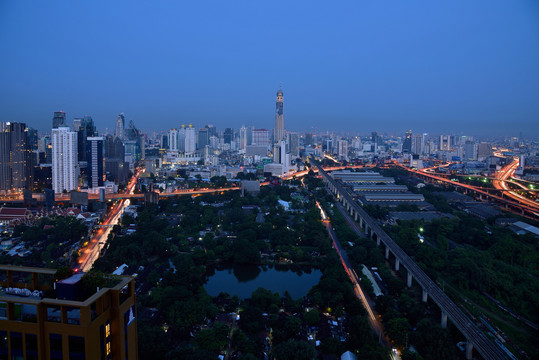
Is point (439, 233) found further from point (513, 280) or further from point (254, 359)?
point (254, 359)

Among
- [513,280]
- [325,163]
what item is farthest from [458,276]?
[325,163]

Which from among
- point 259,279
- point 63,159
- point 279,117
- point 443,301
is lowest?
point 259,279

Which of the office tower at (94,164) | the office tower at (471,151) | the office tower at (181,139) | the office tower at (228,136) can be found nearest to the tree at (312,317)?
the office tower at (94,164)

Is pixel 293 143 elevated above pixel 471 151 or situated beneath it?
elevated above

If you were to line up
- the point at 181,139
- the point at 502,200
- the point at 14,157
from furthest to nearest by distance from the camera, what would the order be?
the point at 181,139 → the point at 14,157 → the point at 502,200

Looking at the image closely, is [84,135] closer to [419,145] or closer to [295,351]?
[295,351]

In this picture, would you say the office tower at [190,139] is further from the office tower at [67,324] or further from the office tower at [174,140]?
the office tower at [67,324]

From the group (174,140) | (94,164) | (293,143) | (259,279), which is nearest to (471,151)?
(293,143)

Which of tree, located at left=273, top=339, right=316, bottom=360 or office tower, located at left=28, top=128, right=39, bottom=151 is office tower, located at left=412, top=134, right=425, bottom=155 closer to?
office tower, located at left=28, top=128, right=39, bottom=151
